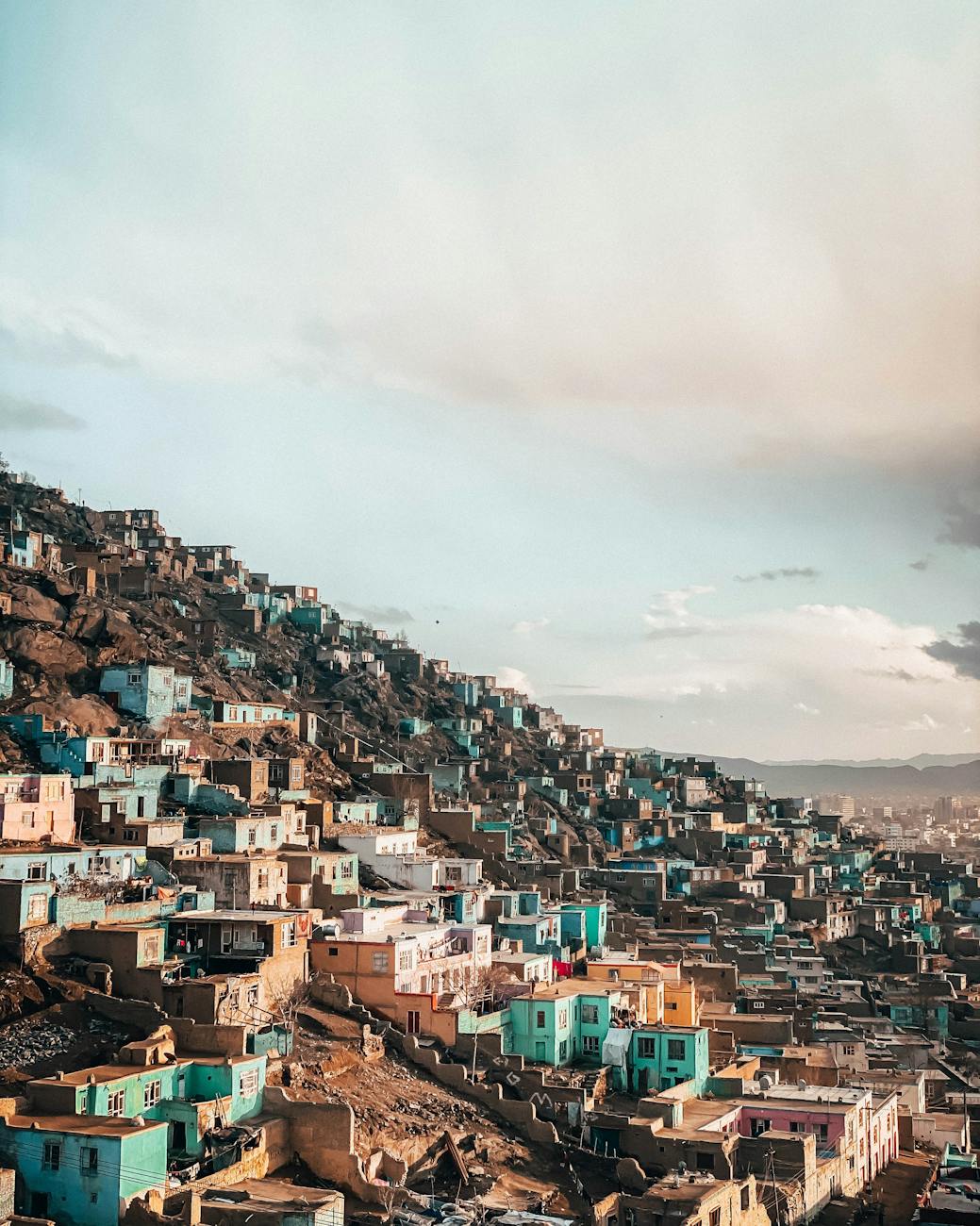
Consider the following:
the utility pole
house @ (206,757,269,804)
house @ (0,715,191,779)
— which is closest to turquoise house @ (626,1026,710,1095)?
the utility pole

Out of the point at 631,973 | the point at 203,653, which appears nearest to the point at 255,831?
the point at 631,973

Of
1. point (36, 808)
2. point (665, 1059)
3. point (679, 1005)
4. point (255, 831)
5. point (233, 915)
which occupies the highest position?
point (36, 808)

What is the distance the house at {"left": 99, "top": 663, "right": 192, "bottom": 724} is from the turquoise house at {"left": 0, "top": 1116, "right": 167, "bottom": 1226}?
1719 cm

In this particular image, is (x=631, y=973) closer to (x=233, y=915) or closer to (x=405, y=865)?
(x=405, y=865)

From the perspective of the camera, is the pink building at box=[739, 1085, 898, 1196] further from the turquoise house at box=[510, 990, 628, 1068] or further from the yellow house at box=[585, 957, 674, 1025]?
the yellow house at box=[585, 957, 674, 1025]

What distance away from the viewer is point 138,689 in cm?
3269

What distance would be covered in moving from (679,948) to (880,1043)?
4516 mm

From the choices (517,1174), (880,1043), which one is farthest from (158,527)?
(517,1174)

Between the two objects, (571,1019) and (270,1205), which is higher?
(571,1019)

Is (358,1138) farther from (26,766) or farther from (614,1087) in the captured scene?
(26,766)

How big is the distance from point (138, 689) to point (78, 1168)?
709 inches

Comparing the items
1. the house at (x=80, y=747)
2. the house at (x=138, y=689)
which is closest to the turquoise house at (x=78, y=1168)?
the house at (x=80, y=747)

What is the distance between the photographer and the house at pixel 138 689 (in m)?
32.5

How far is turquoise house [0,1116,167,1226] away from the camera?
15328mm
